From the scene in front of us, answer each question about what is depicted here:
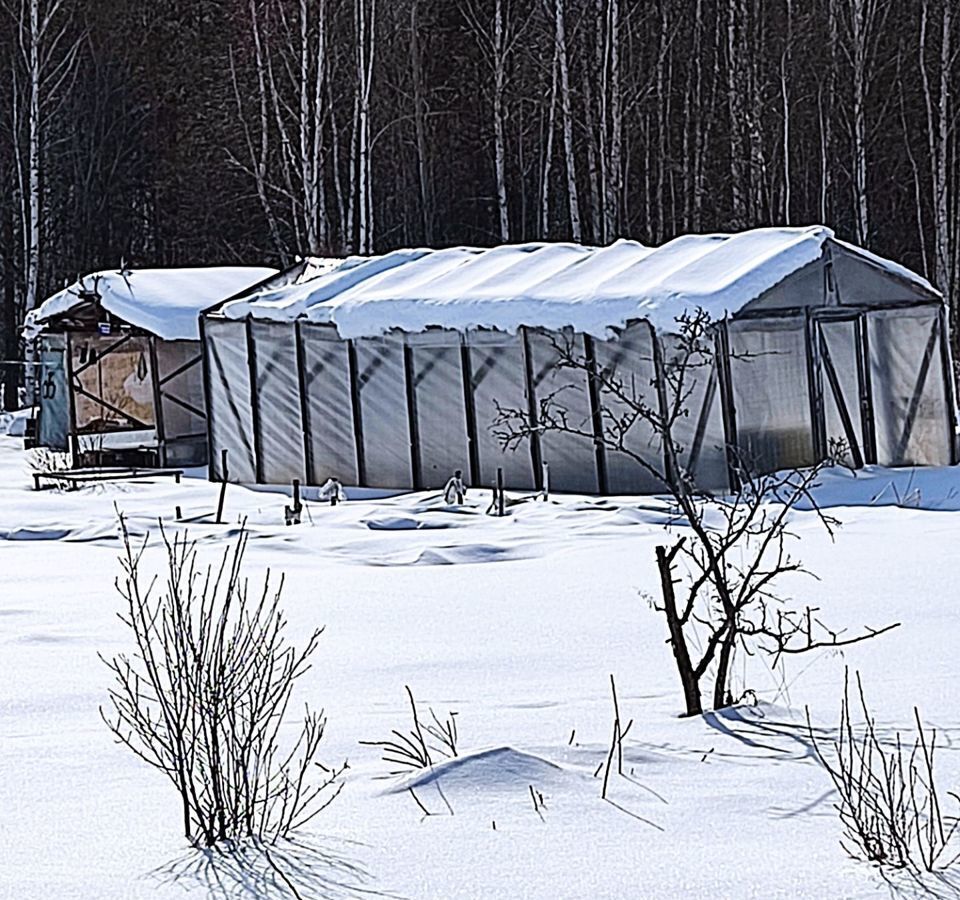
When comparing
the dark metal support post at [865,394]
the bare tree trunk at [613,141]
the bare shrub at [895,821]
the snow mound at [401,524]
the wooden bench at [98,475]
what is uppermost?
the bare tree trunk at [613,141]

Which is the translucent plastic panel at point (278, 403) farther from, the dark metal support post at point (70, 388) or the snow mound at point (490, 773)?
the snow mound at point (490, 773)

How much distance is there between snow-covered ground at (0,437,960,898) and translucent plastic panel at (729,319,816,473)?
2.34 metres

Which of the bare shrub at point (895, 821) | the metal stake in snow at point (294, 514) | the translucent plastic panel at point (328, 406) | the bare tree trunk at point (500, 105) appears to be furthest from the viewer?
the bare tree trunk at point (500, 105)

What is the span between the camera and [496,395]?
48.0ft

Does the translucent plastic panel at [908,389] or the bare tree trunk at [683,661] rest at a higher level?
the translucent plastic panel at [908,389]

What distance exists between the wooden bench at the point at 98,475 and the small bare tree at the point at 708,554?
14.9ft

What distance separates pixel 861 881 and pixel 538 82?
26801mm

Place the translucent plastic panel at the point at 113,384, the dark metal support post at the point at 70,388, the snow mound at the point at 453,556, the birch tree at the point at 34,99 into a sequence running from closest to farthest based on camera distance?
the snow mound at the point at 453,556
the dark metal support post at the point at 70,388
the translucent plastic panel at the point at 113,384
the birch tree at the point at 34,99

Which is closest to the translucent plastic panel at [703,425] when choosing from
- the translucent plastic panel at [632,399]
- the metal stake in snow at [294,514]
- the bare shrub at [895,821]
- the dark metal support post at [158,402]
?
the translucent plastic panel at [632,399]

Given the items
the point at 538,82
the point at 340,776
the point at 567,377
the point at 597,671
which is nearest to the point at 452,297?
the point at 567,377

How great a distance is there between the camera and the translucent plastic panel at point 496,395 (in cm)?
1447

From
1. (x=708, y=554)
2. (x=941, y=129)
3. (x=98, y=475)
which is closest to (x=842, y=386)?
(x=98, y=475)

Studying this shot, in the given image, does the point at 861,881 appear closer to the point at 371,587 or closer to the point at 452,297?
the point at 371,587

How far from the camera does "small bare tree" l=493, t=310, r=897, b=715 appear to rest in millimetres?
5391
